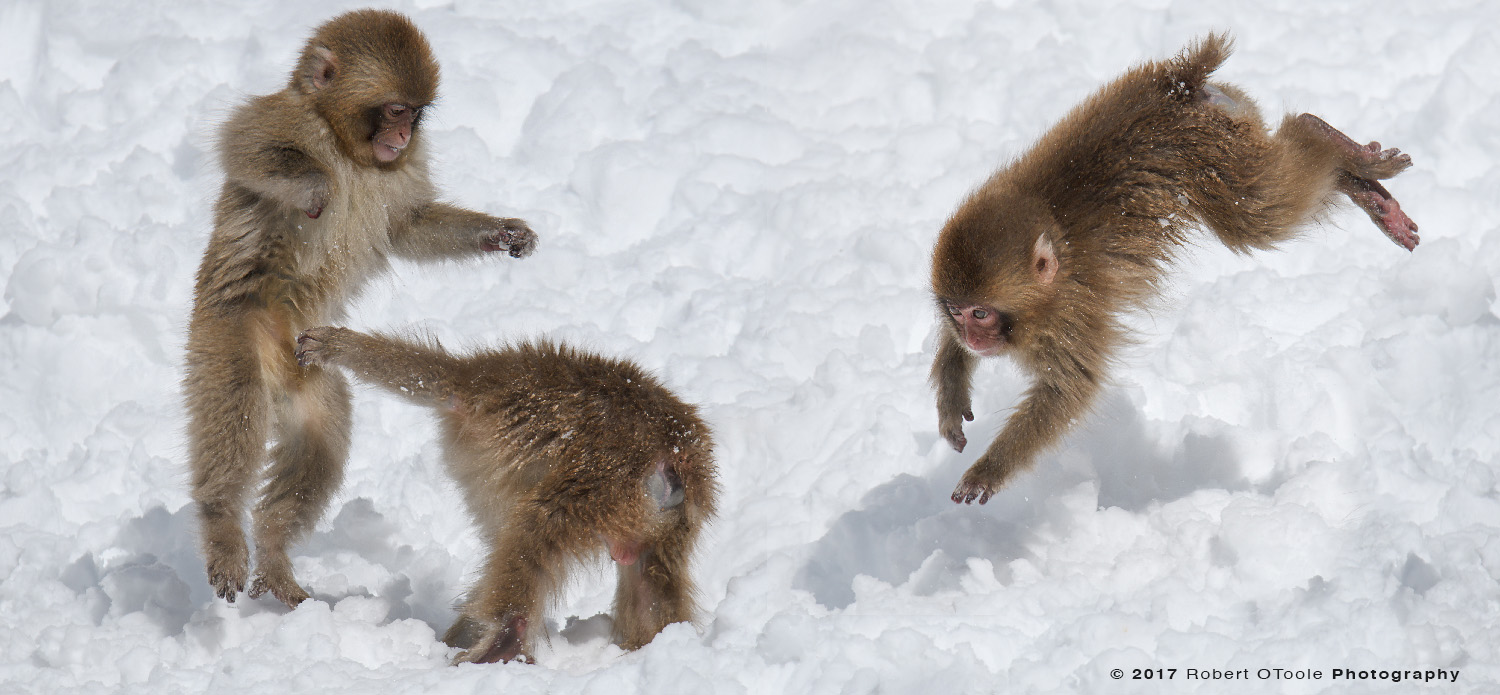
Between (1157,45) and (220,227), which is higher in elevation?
(220,227)

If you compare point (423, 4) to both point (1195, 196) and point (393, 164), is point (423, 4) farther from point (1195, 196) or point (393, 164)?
point (1195, 196)

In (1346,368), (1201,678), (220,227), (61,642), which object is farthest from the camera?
(1346,368)

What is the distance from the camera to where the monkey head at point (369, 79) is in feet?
15.5

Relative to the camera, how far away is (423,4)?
8.38 metres

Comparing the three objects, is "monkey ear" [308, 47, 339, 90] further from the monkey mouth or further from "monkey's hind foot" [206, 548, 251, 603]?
the monkey mouth

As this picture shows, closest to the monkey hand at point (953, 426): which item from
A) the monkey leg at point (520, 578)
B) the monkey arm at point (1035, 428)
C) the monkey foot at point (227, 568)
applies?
the monkey arm at point (1035, 428)

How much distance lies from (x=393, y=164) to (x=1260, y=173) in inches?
131

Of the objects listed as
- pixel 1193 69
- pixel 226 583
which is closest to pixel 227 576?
pixel 226 583

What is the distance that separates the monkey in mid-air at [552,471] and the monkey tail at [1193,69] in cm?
235

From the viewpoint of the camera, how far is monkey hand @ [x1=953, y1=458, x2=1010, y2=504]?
16.1 ft

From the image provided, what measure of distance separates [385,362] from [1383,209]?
3.94m

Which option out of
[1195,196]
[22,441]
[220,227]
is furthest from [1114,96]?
[22,441]

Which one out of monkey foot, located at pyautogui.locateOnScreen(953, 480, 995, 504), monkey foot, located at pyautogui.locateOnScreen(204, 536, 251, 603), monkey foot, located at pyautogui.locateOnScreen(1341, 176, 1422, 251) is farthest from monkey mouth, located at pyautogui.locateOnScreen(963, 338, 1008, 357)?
monkey foot, located at pyautogui.locateOnScreen(204, 536, 251, 603)

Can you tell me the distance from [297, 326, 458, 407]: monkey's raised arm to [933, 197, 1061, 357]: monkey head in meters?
1.75
